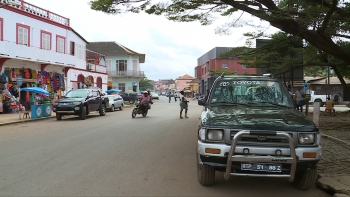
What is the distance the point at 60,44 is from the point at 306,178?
26840 mm

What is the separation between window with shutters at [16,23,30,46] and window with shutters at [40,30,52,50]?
1626 mm

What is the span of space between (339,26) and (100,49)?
5209 cm

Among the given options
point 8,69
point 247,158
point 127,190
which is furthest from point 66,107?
point 247,158

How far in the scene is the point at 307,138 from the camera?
15.1ft

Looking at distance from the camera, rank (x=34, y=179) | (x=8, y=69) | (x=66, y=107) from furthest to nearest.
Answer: (x=8, y=69), (x=66, y=107), (x=34, y=179)

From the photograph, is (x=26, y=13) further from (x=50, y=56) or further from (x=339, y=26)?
(x=339, y=26)

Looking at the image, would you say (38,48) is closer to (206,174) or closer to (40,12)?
(40,12)

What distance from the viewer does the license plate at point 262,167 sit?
4480 mm

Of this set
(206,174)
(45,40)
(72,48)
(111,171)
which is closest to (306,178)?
(206,174)

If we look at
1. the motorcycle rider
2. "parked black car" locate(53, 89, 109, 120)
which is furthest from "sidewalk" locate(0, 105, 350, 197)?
"parked black car" locate(53, 89, 109, 120)

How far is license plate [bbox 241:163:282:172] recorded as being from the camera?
4.48m

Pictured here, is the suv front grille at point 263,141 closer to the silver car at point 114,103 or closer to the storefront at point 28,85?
the storefront at point 28,85

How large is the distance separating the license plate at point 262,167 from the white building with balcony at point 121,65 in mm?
53119

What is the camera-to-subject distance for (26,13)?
23.3 meters
